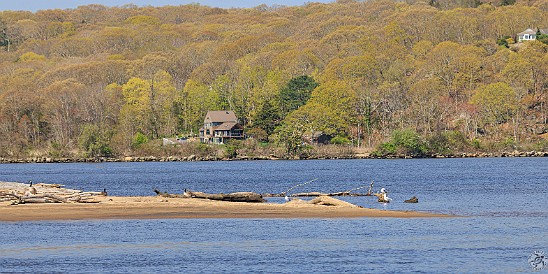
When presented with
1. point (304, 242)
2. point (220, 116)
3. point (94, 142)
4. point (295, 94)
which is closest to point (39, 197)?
point (304, 242)

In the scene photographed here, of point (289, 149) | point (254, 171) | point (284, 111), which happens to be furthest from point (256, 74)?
point (254, 171)

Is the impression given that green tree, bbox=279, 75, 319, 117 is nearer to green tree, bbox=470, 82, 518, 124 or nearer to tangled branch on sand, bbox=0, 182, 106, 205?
green tree, bbox=470, 82, 518, 124

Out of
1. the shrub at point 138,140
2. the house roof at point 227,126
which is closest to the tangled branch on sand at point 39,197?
the house roof at point 227,126

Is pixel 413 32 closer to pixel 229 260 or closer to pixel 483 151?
pixel 483 151

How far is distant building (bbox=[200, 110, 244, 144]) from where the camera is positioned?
14038cm

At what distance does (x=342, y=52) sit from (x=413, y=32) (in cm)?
1805

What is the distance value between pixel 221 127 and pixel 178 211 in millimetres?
92505

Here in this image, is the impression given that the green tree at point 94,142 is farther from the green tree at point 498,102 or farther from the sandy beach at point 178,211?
the sandy beach at point 178,211

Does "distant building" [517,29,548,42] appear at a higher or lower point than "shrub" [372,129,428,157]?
higher

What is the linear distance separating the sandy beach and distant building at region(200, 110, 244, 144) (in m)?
89.9

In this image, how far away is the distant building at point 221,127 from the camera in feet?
461

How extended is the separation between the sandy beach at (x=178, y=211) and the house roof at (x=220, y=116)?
9156cm

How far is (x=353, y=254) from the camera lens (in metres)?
33.8

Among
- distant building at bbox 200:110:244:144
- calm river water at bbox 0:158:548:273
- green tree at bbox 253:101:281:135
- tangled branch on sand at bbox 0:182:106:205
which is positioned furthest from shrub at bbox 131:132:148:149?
tangled branch on sand at bbox 0:182:106:205
